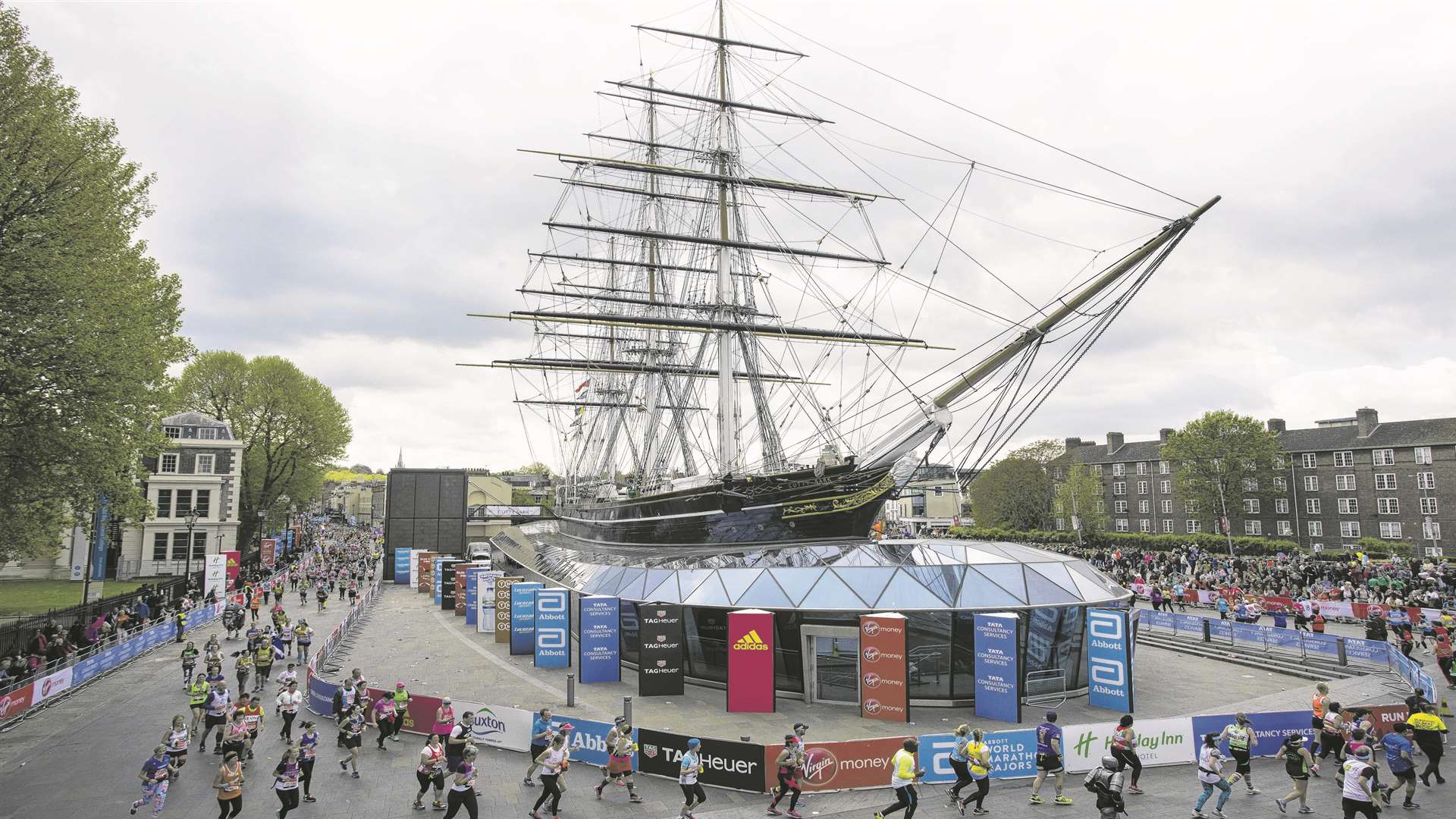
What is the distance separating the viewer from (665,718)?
16203mm

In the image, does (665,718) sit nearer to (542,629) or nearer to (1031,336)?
(542,629)

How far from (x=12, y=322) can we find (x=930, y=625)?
2180cm

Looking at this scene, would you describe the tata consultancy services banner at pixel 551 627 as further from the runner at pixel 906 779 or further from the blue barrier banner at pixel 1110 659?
the runner at pixel 906 779

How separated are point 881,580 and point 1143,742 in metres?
6.36

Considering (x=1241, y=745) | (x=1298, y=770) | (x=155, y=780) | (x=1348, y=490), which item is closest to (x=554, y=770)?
A: (x=155, y=780)

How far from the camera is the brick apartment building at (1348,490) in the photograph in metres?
57.8

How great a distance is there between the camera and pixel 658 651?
59.6ft

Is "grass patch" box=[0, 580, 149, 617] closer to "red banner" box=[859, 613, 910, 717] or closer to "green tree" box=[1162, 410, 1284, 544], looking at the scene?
"red banner" box=[859, 613, 910, 717]

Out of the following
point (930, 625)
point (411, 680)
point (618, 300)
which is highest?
point (618, 300)

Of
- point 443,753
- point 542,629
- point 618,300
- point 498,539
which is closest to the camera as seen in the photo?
point 443,753

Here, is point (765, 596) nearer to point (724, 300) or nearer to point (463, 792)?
point (463, 792)

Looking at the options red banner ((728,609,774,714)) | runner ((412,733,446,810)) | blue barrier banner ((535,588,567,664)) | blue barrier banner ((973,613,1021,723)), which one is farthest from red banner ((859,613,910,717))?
blue barrier banner ((535,588,567,664))

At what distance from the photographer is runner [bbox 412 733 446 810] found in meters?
11.2

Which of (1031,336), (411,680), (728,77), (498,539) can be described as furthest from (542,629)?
(498,539)
